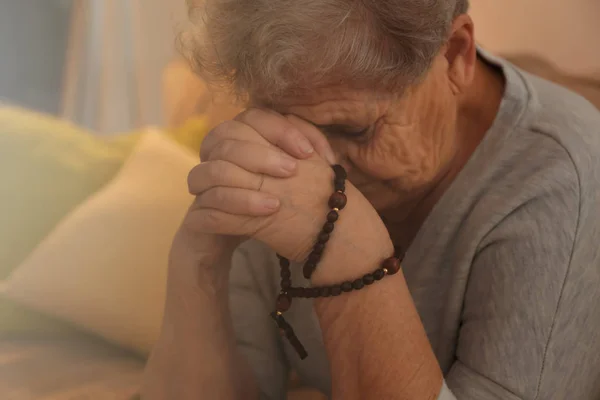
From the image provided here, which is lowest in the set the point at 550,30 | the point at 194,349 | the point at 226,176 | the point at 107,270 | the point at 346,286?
the point at 107,270

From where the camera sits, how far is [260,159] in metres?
0.67

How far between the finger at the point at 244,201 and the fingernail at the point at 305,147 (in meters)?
0.07

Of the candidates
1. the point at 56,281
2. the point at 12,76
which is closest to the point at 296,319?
the point at 56,281

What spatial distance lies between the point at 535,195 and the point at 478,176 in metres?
0.10

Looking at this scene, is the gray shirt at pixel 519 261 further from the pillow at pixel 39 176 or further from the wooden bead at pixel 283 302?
the pillow at pixel 39 176

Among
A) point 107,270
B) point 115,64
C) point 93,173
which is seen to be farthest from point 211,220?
point 115,64

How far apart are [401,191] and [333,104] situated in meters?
0.19

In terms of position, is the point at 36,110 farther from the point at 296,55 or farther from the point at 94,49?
the point at 296,55

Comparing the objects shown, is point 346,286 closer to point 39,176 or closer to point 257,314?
point 257,314

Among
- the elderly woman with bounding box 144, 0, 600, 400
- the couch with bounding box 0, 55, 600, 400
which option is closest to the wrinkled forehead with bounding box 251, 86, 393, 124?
the elderly woman with bounding box 144, 0, 600, 400

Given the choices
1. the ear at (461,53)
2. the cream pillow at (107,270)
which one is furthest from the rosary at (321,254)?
the cream pillow at (107,270)

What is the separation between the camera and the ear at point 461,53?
2.38 ft

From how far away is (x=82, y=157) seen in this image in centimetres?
132

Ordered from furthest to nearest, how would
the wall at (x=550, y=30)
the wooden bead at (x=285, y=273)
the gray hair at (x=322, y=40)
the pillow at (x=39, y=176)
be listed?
1. the wall at (x=550, y=30)
2. the pillow at (x=39, y=176)
3. the wooden bead at (x=285, y=273)
4. the gray hair at (x=322, y=40)
